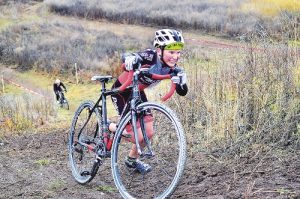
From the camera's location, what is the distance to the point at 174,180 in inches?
173

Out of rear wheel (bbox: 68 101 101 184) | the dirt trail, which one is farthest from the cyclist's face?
the dirt trail

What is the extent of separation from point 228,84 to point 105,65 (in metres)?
17.6

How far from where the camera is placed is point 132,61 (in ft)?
16.3

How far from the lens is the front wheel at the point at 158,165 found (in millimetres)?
4414

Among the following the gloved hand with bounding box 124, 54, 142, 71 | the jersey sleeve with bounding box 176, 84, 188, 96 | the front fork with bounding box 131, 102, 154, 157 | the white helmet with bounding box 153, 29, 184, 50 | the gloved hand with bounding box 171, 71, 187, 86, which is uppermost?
the white helmet with bounding box 153, 29, 184, 50

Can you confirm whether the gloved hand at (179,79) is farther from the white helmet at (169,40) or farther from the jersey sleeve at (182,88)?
the white helmet at (169,40)

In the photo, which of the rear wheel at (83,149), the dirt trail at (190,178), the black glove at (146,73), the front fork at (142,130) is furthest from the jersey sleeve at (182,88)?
the rear wheel at (83,149)

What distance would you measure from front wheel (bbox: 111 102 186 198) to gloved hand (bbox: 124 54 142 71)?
17.1 inches

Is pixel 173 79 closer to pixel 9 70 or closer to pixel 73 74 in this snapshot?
pixel 73 74

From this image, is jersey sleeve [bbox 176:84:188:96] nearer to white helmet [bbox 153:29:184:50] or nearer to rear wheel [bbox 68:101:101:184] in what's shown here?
white helmet [bbox 153:29:184:50]

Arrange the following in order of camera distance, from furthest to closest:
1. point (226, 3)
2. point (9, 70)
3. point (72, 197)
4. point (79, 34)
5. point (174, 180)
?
point (226, 3)
point (79, 34)
point (9, 70)
point (72, 197)
point (174, 180)

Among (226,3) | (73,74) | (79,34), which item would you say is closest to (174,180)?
(73,74)

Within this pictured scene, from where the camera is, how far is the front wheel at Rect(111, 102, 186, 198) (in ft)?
14.5

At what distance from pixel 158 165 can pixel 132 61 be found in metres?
1.40
